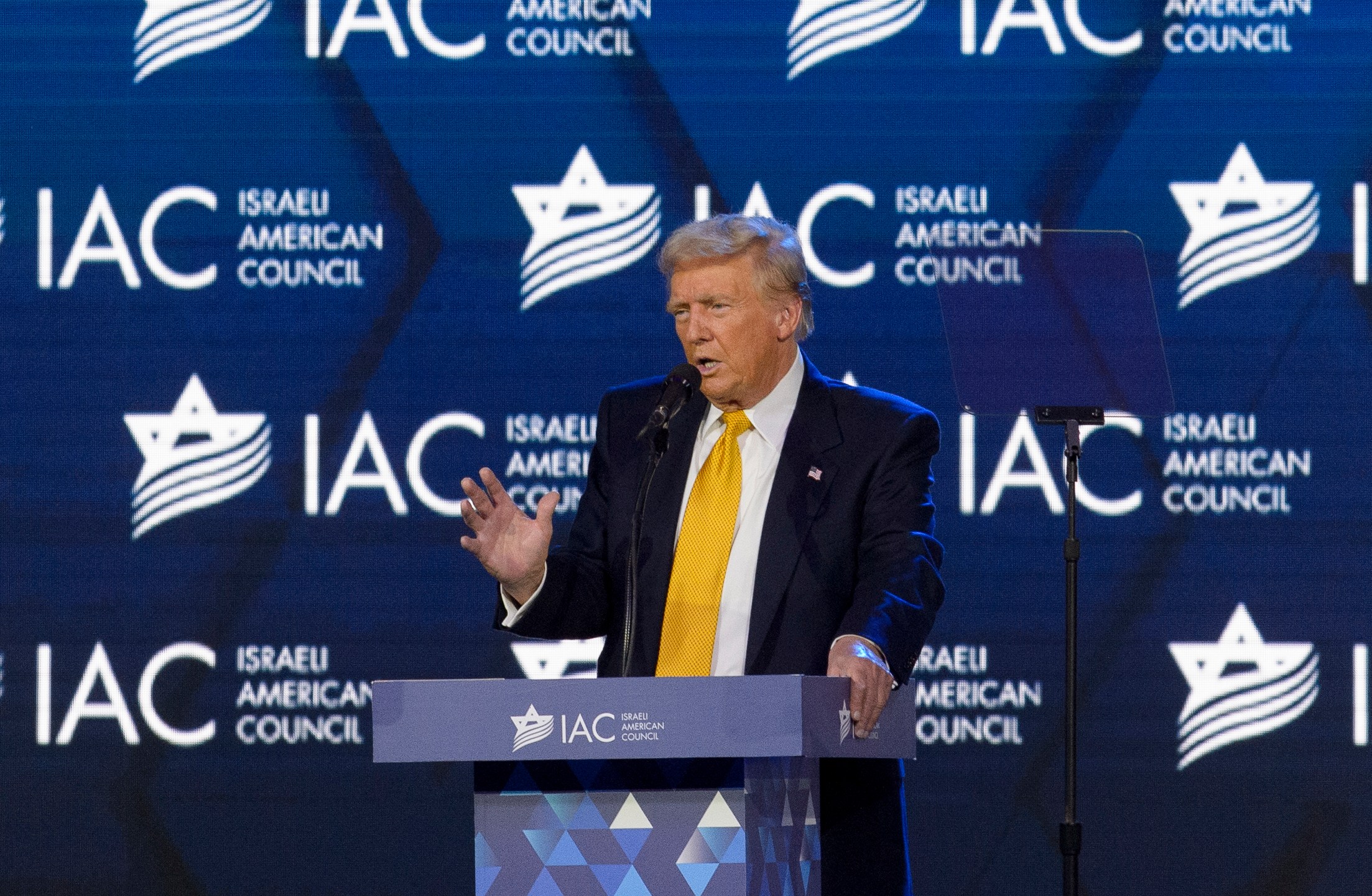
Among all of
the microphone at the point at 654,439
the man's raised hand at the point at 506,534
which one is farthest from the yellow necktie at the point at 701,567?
the man's raised hand at the point at 506,534

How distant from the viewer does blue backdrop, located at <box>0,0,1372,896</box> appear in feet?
13.4

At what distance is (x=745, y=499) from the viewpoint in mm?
2527

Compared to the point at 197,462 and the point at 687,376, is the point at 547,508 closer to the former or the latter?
the point at 687,376

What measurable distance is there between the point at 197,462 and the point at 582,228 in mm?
1215

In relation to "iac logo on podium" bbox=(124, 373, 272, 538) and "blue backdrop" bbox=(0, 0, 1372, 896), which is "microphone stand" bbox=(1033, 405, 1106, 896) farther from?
"iac logo on podium" bbox=(124, 373, 272, 538)

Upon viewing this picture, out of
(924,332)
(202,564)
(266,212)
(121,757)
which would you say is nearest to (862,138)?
(924,332)

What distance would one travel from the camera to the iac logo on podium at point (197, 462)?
416cm

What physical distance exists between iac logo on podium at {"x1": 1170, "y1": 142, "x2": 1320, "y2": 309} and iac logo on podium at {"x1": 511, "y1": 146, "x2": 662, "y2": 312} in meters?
1.44

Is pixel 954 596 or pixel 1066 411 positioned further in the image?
pixel 954 596

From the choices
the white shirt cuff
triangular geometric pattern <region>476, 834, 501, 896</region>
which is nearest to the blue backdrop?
the white shirt cuff

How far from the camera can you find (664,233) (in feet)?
13.8

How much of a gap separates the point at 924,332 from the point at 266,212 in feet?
5.94

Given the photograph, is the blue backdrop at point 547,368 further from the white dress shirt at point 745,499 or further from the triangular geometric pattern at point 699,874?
the triangular geometric pattern at point 699,874

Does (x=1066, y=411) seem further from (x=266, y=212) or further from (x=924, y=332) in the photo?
(x=266, y=212)
